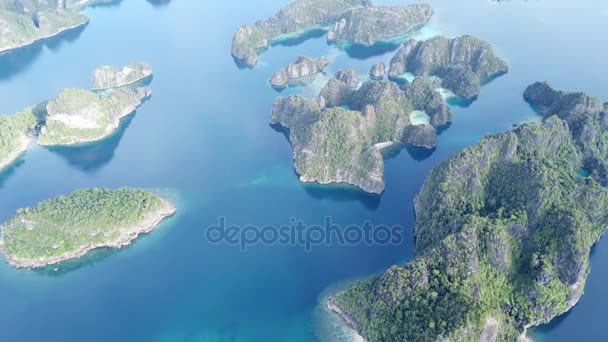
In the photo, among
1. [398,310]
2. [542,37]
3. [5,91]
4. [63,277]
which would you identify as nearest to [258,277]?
[398,310]

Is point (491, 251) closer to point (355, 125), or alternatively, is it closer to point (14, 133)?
point (355, 125)

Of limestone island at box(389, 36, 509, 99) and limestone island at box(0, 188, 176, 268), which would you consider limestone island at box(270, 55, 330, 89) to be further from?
limestone island at box(0, 188, 176, 268)

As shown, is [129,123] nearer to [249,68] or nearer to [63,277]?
[249,68]

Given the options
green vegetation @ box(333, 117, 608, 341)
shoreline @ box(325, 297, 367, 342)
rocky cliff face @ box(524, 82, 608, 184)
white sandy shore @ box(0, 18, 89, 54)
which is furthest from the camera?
white sandy shore @ box(0, 18, 89, 54)

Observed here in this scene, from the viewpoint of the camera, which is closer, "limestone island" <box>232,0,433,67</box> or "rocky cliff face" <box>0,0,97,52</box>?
"limestone island" <box>232,0,433,67</box>

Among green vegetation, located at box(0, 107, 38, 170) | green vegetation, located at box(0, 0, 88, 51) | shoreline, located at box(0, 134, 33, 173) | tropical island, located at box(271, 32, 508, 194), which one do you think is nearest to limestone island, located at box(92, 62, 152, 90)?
green vegetation, located at box(0, 107, 38, 170)

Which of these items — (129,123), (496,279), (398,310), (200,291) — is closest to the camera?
(398,310)
